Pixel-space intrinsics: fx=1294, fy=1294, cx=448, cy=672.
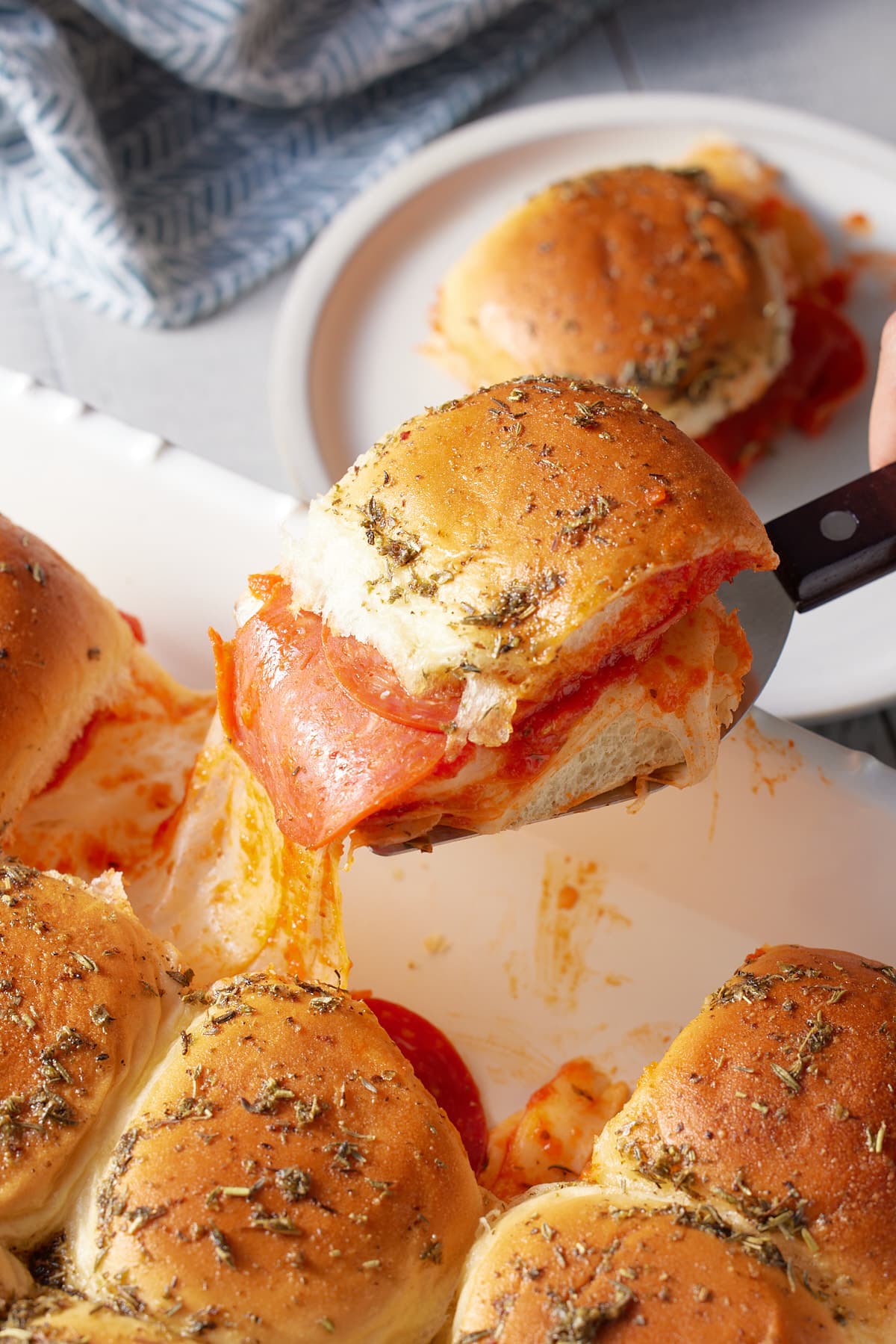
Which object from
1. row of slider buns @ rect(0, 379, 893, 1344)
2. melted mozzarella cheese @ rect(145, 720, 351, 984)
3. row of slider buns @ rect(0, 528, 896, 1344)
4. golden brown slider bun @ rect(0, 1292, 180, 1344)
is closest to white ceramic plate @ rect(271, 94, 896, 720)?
melted mozzarella cheese @ rect(145, 720, 351, 984)

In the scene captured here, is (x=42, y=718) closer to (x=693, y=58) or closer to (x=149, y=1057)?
(x=149, y=1057)

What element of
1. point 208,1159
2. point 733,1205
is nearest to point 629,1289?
point 733,1205

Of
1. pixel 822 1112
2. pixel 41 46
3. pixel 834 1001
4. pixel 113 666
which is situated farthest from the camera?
pixel 41 46

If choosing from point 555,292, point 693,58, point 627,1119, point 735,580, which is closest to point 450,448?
point 735,580

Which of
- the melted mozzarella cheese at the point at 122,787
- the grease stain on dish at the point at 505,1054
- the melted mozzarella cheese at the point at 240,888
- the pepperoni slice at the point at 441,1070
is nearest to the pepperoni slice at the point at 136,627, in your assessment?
the melted mozzarella cheese at the point at 122,787

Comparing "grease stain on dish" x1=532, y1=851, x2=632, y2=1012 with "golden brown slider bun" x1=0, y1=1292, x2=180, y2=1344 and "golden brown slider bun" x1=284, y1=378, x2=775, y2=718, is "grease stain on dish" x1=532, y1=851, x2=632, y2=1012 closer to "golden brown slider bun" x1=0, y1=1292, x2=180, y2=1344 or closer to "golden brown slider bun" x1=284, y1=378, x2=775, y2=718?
"golden brown slider bun" x1=284, y1=378, x2=775, y2=718
